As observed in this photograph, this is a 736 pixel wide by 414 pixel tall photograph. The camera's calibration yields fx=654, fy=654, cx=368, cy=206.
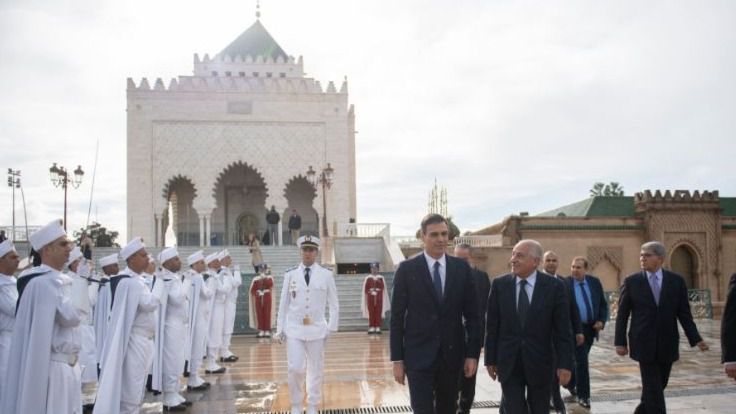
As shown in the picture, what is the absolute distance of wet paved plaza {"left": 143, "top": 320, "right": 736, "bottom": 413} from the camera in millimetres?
7039

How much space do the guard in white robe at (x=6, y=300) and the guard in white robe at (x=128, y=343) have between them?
790 millimetres

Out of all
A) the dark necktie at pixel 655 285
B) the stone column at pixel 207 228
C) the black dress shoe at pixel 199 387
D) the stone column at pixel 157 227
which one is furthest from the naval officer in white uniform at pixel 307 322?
the stone column at pixel 157 227

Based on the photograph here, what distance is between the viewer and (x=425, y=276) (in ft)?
15.4

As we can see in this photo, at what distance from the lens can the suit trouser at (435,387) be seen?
14.8 feet

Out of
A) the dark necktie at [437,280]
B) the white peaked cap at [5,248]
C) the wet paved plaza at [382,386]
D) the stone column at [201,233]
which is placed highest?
the stone column at [201,233]

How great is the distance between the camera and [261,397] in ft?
25.3

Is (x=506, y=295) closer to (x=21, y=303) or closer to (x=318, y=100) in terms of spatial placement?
(x=21, y=303)

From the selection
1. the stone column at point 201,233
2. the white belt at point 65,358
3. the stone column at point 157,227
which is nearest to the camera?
the white belt at point 65,358

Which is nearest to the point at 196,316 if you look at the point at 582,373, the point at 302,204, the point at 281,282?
the point at 582,373

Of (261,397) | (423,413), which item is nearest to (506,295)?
(423,413)

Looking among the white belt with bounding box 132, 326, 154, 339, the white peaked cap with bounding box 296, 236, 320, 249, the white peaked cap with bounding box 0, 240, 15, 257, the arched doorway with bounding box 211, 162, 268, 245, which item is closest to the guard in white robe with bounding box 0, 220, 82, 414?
the white peaked cap with bounding box 0, 240, 15, 257

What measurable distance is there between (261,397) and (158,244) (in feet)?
81.8

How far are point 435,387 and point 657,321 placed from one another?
2233mm

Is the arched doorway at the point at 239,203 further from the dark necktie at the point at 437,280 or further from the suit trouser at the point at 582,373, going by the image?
the dark necktie at the point at 437,280
